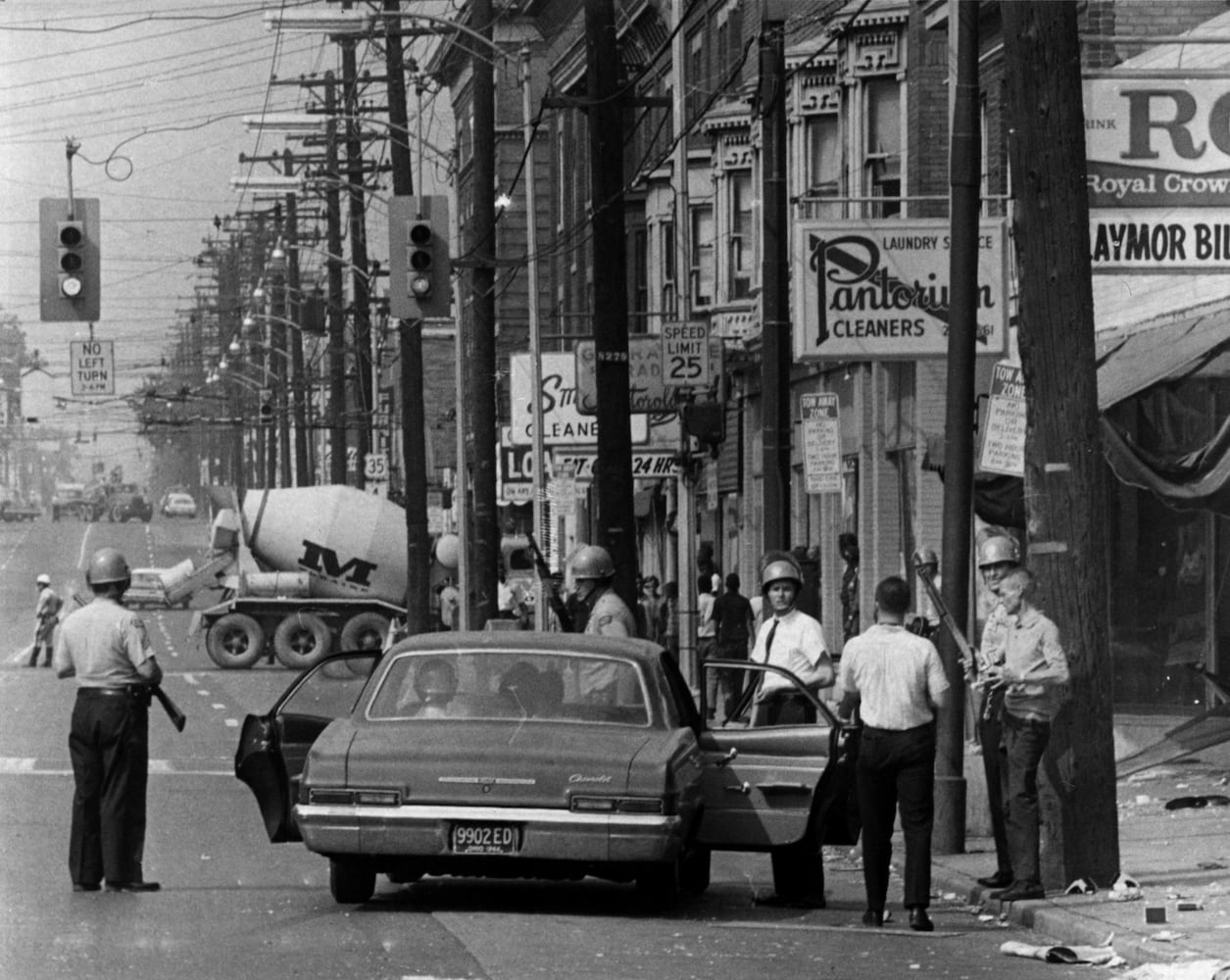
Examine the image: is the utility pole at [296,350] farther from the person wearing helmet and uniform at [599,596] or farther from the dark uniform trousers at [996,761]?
the dark uniform trousers at [996,761]

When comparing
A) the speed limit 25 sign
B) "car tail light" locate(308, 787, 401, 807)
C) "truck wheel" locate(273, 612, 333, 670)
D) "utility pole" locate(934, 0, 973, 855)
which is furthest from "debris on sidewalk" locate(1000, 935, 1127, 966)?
"truck wheel" locate(273, 612, 333, 670)

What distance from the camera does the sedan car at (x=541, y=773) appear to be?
42.1ft

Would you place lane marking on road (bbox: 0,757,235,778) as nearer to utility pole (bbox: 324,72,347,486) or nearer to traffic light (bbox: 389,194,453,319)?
traffic light (bbox: 389,194,453,319)

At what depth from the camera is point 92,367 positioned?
7406 cm

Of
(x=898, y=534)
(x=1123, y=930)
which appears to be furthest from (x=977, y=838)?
(x=898, y=534)

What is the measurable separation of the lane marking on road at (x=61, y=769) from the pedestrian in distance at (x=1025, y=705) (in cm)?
1047

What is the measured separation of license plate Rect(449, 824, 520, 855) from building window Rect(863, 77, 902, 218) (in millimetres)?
22062

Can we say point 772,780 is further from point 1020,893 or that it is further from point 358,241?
point 358,241

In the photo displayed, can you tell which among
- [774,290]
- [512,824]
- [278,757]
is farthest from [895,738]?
[774,290]

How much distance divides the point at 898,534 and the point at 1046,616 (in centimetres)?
1992

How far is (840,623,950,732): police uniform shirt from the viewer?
1302 cm

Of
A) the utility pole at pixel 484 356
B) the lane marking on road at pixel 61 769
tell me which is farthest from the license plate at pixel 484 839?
the utility pole at pixel 484 356

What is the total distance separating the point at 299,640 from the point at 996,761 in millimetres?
34999

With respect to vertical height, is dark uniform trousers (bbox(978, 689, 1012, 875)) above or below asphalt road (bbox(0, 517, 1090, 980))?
above
